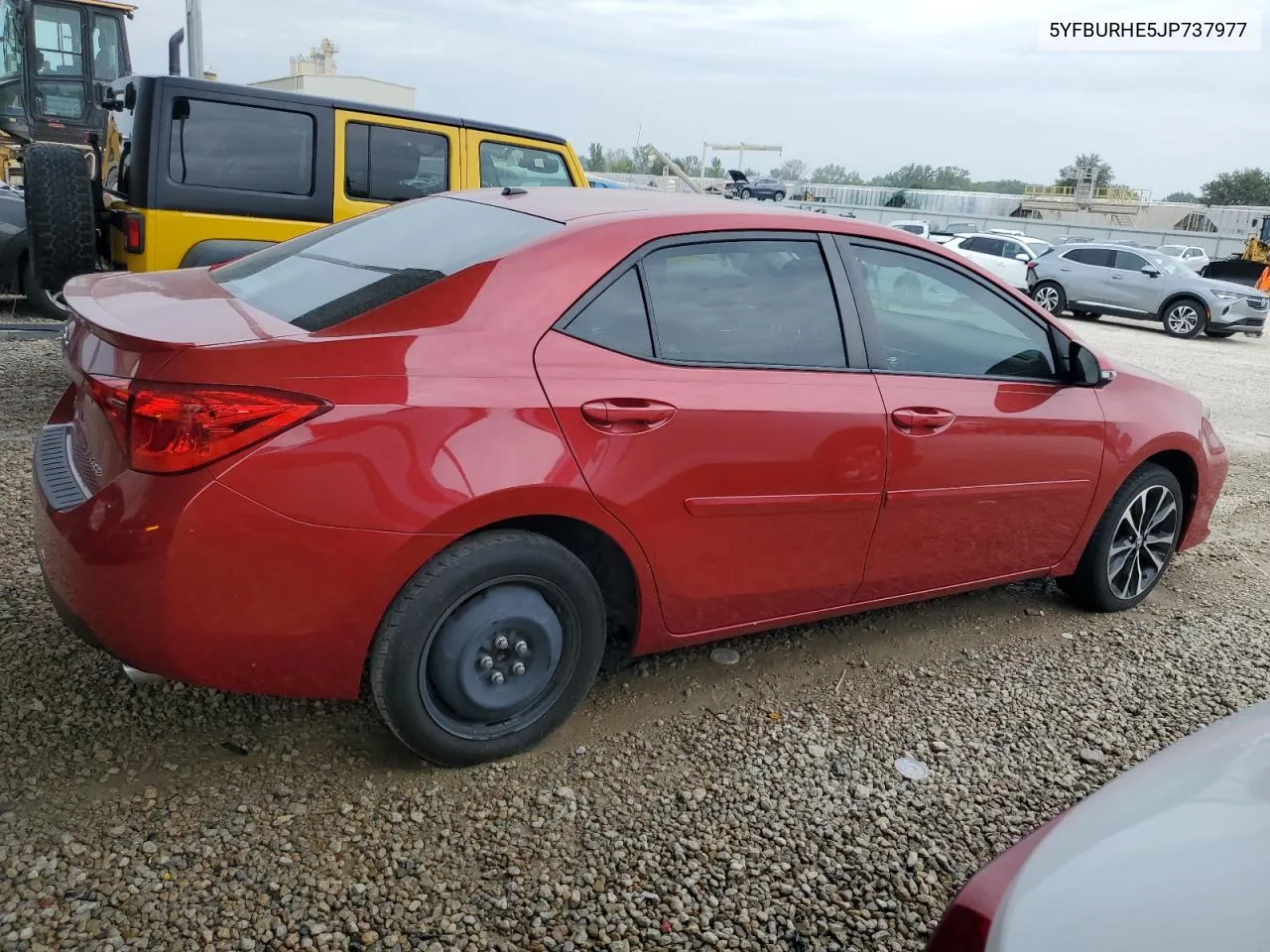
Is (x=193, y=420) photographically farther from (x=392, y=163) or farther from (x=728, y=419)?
(x=392, y=163)

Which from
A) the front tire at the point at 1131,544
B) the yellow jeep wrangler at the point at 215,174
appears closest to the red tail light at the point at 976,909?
the front tire at the point at 1131,544

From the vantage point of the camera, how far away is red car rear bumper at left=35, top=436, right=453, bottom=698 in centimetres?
227

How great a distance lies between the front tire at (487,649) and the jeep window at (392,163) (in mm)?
4392

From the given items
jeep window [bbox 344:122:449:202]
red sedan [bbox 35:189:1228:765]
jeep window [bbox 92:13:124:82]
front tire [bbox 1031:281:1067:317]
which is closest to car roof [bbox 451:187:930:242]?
red sedan [bbox 35:189:1228:765]

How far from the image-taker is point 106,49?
583 inches

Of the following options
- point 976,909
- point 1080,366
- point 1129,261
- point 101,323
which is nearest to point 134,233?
point 101,323

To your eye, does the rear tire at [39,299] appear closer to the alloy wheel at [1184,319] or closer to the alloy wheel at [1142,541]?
the alloy wheel at [1142,541]

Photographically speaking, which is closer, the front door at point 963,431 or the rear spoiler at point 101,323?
the rear spoiler at point 101,323

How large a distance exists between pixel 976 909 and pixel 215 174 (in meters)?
5.92

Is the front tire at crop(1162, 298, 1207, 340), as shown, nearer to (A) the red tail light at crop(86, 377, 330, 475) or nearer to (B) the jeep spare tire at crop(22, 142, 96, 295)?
(B) the jeep spare tire at crop(22, 142, 96, 295)

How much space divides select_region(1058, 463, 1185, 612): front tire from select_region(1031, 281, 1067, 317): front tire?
1605 cm

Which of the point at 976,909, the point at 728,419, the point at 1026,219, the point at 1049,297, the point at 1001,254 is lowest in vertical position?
the point at 1049,297

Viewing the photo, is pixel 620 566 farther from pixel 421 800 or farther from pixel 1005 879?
pixel 1005 879

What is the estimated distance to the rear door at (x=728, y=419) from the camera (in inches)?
107
